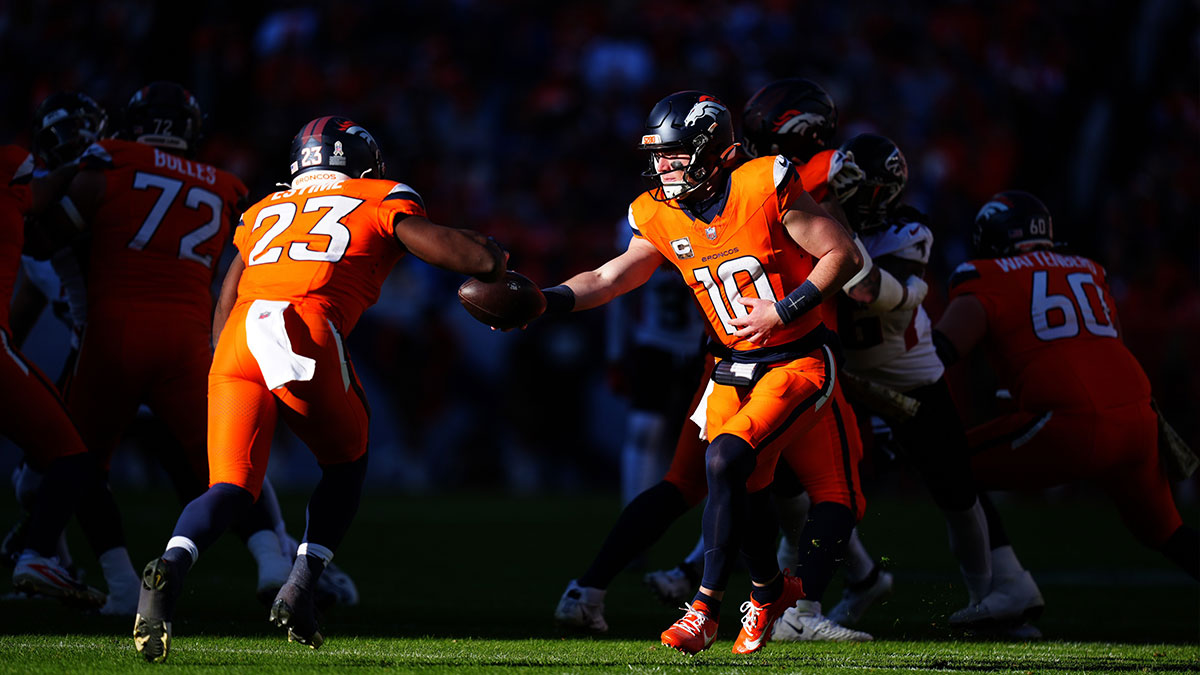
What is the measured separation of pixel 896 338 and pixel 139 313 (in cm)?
296

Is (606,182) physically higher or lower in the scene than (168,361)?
higher

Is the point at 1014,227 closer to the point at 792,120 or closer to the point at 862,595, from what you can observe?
the point at 792,120

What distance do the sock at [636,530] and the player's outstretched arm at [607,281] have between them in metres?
0.81

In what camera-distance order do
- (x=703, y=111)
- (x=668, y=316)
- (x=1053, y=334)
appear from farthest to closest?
(x=668, y=316) → (x=1053, y=334) → (x=703, y=111)

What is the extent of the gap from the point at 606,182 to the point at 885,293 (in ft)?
31.3

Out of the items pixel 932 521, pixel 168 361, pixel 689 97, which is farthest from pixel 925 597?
pixel 932 521

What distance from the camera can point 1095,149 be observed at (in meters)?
15.4

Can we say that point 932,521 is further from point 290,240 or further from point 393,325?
point 290,240

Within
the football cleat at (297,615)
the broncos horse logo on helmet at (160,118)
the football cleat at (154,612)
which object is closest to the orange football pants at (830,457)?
the football cleat at (297,615)

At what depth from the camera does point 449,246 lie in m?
4.26

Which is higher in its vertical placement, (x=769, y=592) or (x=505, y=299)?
(x=505, y=299)

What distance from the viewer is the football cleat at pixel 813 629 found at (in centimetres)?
500

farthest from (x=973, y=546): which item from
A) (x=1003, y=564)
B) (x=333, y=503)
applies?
(x=333, y=503)

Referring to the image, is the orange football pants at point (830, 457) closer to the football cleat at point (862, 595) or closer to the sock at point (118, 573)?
the football cleat at point (862, 595)
